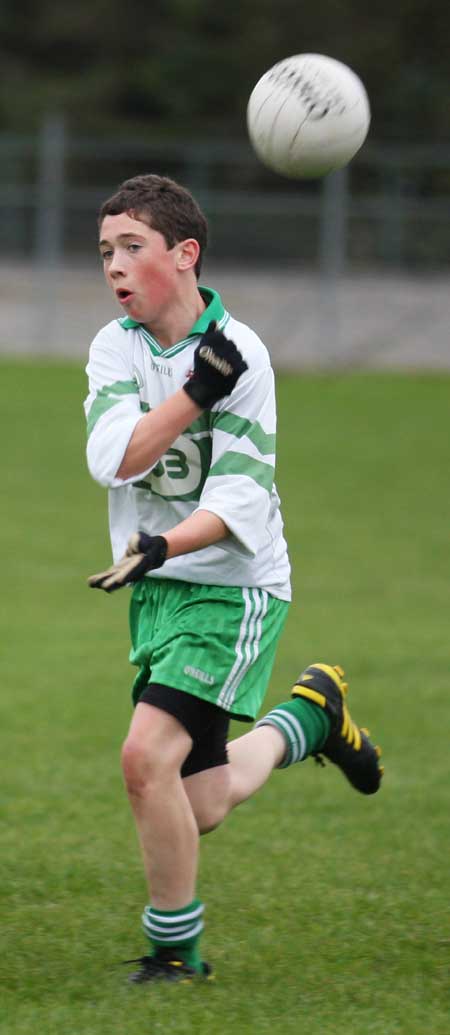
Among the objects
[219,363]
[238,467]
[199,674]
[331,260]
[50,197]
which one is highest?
[50,197]

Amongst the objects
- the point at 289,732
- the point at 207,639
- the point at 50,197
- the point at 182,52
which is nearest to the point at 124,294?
the point at 207,639

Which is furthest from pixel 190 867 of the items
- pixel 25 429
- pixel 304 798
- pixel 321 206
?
pixel 321 206

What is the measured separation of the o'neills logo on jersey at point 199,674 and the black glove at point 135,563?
0.31 meters

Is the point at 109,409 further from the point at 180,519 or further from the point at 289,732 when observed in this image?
the point at 289,732

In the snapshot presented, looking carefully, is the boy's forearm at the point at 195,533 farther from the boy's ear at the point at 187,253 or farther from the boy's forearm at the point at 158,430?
the boy's ear at the point at 187,253

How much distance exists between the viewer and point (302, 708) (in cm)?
466

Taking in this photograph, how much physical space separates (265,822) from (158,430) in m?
2.42

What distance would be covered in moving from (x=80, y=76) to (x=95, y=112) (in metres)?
1.53

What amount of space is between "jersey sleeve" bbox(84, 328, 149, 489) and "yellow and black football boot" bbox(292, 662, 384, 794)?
1133 mm

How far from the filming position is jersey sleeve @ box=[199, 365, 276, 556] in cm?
386

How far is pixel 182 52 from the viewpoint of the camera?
3456cm

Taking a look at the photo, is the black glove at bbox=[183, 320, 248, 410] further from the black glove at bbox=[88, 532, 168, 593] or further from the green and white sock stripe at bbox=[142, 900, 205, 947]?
the green and white sock stripe at bbox=[142, 900, 205, 947]

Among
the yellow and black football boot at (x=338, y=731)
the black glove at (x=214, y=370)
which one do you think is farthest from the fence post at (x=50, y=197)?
the black glove at (x=214, y=370)

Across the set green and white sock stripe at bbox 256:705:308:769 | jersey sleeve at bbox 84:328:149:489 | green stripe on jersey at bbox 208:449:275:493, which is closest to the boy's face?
jersey sleeve at bbox 84:328:149:489
